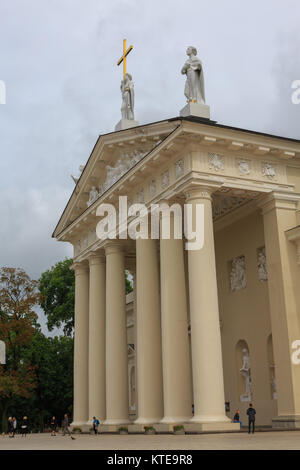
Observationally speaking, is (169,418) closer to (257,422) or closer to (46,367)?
(257,422)

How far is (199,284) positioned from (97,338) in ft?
38.4

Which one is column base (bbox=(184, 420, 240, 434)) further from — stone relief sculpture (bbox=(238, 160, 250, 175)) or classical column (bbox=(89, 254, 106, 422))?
classical column (bbox=(89, 254, 106, 422))

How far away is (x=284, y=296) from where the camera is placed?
23484mm

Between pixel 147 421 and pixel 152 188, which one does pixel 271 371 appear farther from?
pixel 152 188

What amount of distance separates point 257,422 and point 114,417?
6843mm

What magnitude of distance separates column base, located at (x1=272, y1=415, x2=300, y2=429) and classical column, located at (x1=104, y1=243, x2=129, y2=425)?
8486 millimetres

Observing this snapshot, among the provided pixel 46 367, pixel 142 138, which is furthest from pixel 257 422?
pixel 46 367

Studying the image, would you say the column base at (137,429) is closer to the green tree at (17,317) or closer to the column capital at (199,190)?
the column capital at (199,190)

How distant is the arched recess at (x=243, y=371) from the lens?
28622 mm

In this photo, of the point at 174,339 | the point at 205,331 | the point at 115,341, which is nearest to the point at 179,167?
the point at 205,331

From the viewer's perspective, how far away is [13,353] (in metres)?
48.6

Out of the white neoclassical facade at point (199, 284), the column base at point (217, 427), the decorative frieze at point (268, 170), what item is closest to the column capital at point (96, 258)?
the white neoclassical facade at point (199, 284)

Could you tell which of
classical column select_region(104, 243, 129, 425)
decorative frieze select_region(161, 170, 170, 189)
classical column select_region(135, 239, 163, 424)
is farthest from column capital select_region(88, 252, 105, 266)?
decorative frieze select_region(161, 170, 170, 189)

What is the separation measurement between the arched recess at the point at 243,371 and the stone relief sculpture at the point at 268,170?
9.09m
